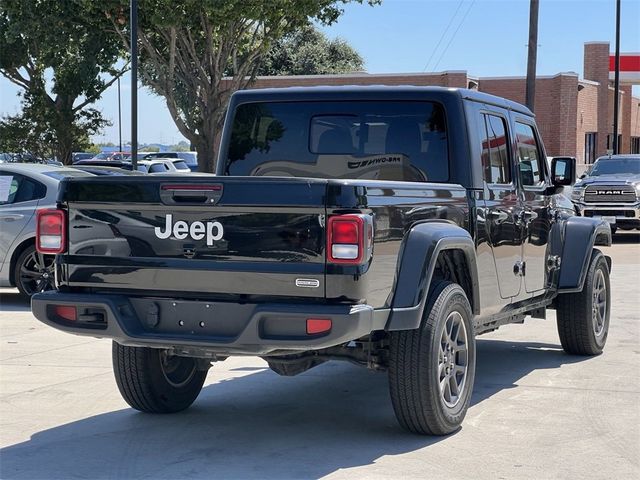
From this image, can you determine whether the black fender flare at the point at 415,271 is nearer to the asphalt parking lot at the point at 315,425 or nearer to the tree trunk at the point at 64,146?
the asphalt parking lot at the point at 315,425

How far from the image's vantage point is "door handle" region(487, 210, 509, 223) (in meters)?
7.42

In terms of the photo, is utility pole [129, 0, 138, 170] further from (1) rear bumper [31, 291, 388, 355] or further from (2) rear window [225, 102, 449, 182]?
(1) rear bumper [31, 291, 388, 355]

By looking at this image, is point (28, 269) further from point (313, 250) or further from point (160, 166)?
point (160, 166)

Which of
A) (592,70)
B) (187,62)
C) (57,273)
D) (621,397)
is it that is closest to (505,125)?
(621,397)

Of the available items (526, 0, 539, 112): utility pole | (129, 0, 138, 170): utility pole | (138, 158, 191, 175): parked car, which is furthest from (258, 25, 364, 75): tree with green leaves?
(129, 0, 138, 170): utility pole

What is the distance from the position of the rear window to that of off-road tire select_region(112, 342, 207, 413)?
1.62 meters

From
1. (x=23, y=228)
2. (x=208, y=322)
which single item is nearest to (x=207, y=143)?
(x=23, y=228)

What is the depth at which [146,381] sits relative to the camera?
698cm

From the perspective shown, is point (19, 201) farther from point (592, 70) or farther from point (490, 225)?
point (592, 70)

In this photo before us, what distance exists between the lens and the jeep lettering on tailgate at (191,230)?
588cm

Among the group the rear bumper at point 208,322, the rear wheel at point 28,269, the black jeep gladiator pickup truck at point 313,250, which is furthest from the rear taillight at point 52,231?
the rear wheel at point 28,269

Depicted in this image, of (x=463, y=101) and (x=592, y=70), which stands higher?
(x=592, y=70)

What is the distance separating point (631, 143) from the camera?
58469 mm

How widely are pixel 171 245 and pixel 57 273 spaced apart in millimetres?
827
